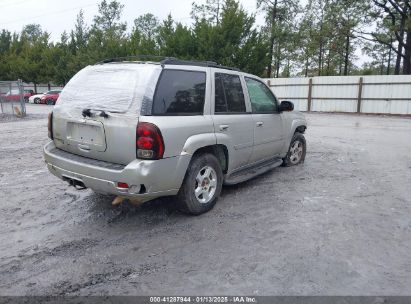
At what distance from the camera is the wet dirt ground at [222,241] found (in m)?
2.77

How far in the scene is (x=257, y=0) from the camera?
36062 mm

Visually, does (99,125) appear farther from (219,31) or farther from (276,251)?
(219,31)

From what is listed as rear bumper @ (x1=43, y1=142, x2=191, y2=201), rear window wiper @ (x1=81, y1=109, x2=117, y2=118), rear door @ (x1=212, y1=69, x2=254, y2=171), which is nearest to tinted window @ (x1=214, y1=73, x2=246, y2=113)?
rear door @ (x1=212, y1=69, x2=254, y2=171)

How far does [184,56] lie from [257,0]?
11872 mm

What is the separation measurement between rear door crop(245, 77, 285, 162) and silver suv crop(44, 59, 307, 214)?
216 millimetres

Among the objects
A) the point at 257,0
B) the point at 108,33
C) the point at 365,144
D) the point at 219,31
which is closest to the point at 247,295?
the point at 365,144

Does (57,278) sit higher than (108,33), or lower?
lower

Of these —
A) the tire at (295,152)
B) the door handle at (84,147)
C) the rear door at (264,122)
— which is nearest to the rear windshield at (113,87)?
the door handle at (84,147)

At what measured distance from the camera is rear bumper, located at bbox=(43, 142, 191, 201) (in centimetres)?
338

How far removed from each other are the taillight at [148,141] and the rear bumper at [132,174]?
0.08 metres

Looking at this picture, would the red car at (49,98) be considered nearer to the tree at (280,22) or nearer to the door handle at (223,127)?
the tree at (280,22)

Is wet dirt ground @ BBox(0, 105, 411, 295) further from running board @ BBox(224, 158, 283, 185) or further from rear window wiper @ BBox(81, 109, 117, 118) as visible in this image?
rear window wiper @ BBox(81, 109, 117, 118)

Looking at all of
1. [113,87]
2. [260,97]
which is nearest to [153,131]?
[113,87]

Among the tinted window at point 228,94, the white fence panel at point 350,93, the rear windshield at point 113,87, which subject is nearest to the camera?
the rear windshield at point 113,87
